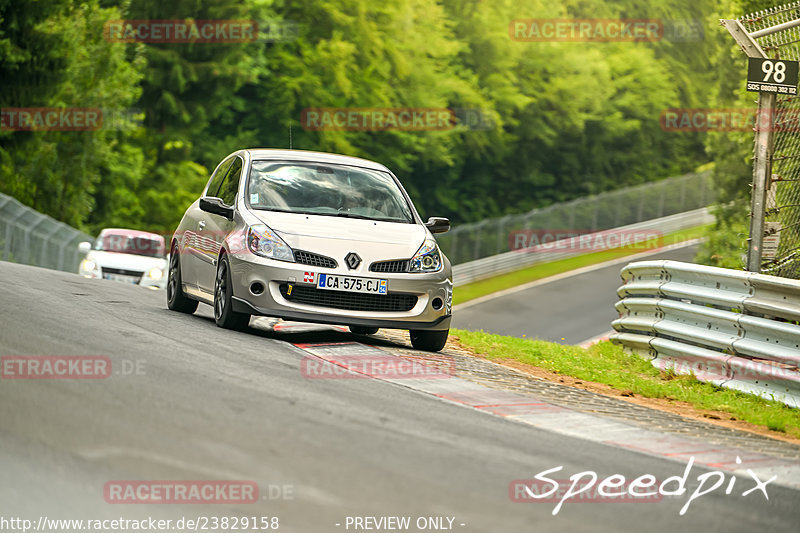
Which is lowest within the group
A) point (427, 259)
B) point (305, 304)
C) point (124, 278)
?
point (124, 278)

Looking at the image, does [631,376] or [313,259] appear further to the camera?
[631,376]

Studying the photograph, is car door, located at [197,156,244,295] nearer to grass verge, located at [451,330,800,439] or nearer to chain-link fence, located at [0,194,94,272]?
grass verge, located at [451,330,800,439]

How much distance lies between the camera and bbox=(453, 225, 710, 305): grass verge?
44.4 m

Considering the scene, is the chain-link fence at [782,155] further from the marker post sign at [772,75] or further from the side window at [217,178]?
the side window at [217,178]

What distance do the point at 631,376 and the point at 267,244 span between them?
3.68 metres

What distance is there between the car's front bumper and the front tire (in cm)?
14

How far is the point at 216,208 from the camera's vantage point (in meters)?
11.2

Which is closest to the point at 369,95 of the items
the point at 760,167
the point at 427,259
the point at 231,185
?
the point at 231,185

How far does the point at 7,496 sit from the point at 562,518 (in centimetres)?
247

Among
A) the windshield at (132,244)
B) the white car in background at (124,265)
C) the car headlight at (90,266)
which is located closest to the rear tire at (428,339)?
the white car in background at (124,265)

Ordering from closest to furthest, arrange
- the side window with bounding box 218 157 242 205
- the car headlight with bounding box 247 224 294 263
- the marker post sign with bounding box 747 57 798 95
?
the car headlight with bounding box 247 224 294 263 → the marker post sign with bounding box 747 57 798 95 → the side window with bounding box 218 157 242 205

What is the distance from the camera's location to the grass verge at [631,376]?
926 centimetres

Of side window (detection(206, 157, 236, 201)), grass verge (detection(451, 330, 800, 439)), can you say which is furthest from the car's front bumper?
side window (detection(206, 157, 236, 201))

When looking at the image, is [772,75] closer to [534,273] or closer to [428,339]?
[428,339]
